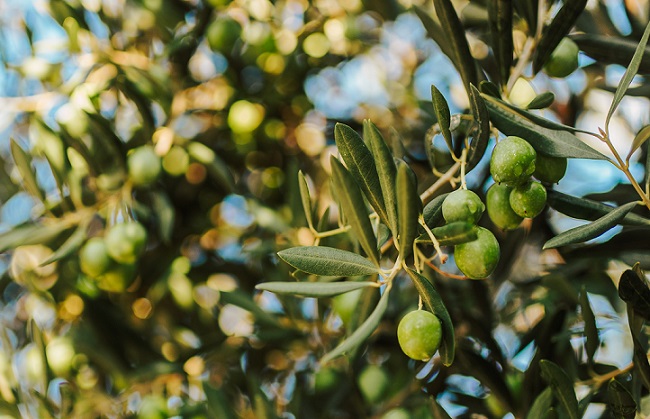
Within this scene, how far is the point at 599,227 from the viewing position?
0.88m

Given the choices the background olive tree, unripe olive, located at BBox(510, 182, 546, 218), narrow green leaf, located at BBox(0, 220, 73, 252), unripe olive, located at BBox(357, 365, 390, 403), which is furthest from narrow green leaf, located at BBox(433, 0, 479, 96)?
narrow green leaf, located at BBox(0, 220, 73, 252)

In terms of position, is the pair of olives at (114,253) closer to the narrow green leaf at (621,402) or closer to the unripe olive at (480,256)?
the unripe olive at (480,256)

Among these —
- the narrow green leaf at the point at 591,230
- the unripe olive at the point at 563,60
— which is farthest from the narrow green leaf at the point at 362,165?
the unripe olive at the point at 563,60

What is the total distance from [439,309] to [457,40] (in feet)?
1.52

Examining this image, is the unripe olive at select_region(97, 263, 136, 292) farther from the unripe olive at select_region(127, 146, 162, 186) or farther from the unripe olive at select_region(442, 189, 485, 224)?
the unripe olive at select_region(442, 189, 485, 224)

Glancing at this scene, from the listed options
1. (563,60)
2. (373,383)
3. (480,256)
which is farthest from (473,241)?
(373,383)

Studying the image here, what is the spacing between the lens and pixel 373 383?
5.34 feet

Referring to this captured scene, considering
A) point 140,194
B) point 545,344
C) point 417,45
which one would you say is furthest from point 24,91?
point 545,344

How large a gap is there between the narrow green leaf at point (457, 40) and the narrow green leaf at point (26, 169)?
42.7 inches

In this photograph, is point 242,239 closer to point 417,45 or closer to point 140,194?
point 140,194

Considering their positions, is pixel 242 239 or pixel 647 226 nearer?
pixel 647 226

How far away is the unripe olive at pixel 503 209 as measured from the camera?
964mm

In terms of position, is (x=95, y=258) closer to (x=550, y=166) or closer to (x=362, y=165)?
(x=362, y=165)

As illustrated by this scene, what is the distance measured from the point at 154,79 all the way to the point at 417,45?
4.21 ft
